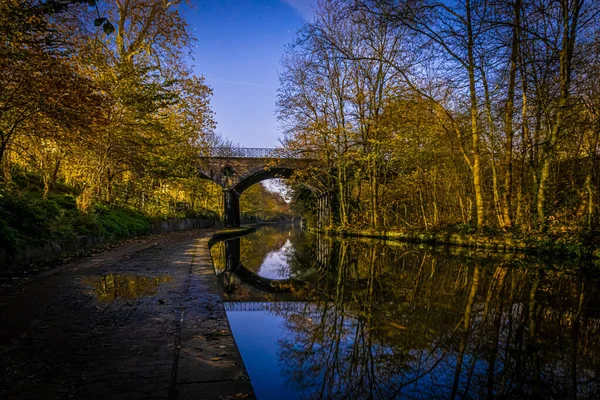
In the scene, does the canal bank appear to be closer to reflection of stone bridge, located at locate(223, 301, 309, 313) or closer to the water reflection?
reflection of stone bridge, located at locate(223, 301, 309, 313)

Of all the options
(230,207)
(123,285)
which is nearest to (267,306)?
(123,285)

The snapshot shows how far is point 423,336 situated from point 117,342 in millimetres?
2654

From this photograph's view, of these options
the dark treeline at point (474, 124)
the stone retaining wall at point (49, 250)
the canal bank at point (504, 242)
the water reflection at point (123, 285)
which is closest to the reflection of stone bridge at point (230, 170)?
the dark treeline at point (474, 124)

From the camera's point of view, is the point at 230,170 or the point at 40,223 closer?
the point at 40,223

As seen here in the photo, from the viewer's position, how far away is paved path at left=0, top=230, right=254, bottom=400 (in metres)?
1.96

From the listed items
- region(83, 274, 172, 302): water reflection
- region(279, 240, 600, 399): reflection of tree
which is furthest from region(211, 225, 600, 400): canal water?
region(83, 274, 172, 302): water reflection

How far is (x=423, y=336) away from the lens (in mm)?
3160

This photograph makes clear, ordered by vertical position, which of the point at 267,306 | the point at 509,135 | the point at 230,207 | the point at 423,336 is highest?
the point at 509,135

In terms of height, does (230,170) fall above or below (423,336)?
above

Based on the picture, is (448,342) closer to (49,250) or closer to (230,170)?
(49,250)

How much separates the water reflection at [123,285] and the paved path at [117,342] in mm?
14

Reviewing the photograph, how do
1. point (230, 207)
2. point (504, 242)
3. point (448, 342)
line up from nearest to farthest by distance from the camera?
point (448, 342), point (504, 242), point (230, 207)

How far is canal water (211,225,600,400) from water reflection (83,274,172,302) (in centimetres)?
109

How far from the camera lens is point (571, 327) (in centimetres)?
338
